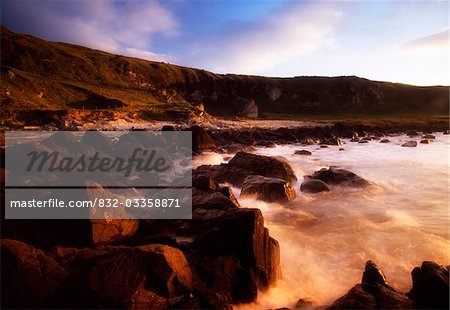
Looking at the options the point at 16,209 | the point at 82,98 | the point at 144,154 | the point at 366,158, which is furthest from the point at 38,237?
the point at 82,98

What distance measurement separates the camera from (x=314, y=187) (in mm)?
13477

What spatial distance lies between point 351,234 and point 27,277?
8297 mm

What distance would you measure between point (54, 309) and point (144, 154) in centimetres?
1186

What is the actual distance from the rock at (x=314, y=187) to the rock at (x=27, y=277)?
10477mm

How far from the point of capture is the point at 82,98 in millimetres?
46781

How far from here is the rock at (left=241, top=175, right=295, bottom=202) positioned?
11.5 metres

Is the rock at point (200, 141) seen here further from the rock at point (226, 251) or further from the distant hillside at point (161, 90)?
the distant hillside at point (161, 90)

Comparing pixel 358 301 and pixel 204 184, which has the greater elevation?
pixel 204 184

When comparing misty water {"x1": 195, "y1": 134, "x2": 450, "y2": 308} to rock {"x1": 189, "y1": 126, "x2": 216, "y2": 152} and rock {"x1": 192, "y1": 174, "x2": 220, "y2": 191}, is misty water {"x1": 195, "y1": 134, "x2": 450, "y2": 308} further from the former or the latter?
rock {"x1": 189, "y1": 126, "x2": 216, "y2": 152}

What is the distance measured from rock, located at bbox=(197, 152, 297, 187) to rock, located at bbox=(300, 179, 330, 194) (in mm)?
1074

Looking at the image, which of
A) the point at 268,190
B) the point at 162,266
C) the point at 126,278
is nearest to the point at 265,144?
the point at 268,190

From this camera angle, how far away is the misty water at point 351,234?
23.1 ft

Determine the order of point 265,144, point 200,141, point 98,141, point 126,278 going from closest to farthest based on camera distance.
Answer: point 126,278
point 98,141
point 200,141
point 265,144

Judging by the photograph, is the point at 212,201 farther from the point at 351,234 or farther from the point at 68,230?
the point at 351,234
